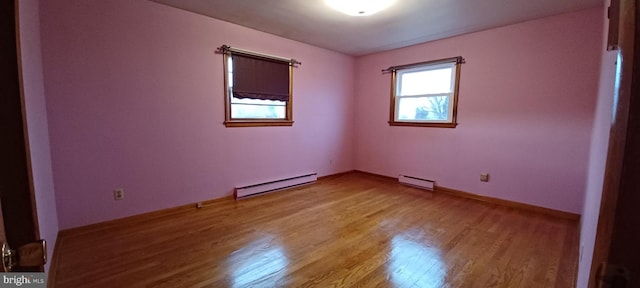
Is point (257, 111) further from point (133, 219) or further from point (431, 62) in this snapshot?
point (431, 62)

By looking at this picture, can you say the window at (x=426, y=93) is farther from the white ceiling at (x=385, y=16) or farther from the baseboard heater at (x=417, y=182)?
the baseboard heater at (x=417, y=182)

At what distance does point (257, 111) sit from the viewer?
390 centimetres

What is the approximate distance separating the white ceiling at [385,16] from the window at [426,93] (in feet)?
1.62

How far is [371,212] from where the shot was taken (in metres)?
3.23

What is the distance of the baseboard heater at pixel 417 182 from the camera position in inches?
166

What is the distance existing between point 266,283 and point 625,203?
188cm

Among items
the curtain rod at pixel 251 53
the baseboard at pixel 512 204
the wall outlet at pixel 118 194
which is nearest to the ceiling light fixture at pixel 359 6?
the curtain rod at pixel 251 53

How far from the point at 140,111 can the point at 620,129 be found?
3.45 m

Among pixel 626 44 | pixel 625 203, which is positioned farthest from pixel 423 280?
pixel 626 44

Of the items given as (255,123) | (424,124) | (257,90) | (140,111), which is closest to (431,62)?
(424,124)

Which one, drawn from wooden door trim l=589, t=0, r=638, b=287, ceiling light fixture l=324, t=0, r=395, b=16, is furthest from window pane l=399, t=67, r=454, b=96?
wooden door trim l=589, t=0, r=638, b=287

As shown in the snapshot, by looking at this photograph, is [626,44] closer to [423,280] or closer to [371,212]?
[423,280]

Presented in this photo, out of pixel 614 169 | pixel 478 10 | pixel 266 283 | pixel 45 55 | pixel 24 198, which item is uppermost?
pixel 478 10

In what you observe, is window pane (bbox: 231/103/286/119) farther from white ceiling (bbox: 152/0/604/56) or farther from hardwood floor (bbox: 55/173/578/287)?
hardwood floor (bbox: 55/173/578/287)
